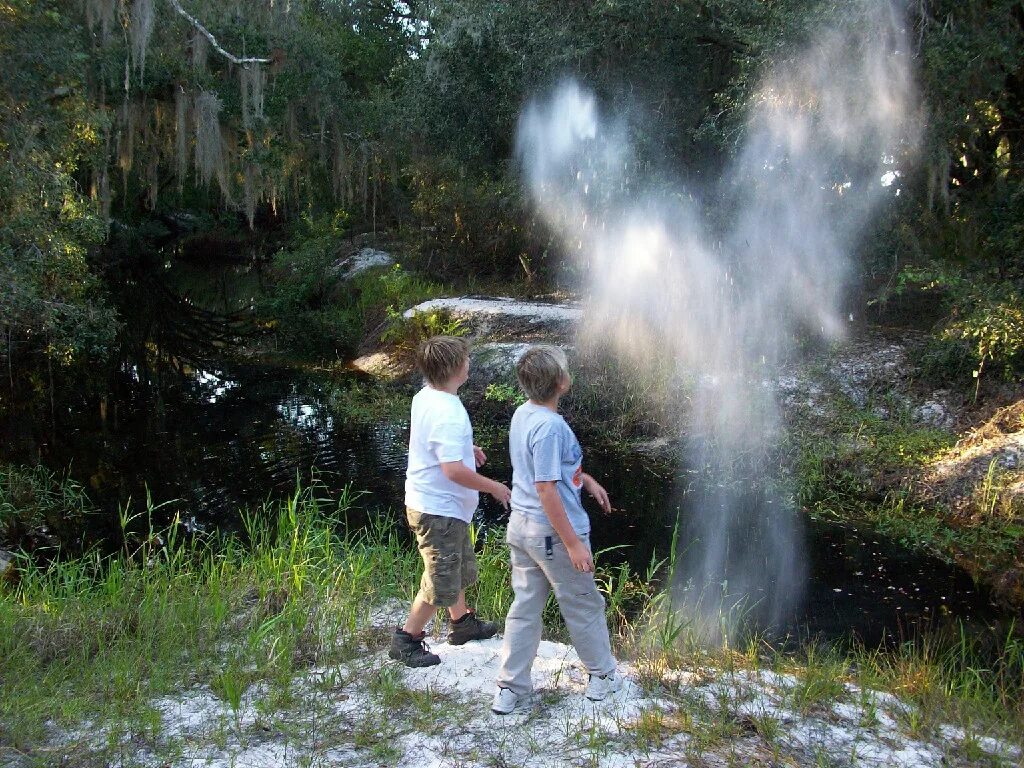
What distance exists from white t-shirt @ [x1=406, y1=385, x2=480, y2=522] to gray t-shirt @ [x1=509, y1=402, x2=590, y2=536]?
10.3 inches

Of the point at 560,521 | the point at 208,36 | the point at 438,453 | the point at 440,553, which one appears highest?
the point at 208,36

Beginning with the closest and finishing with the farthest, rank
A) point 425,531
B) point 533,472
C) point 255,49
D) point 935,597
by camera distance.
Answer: point 533,472 < point 425,531 < point 935,597 < point 255,49

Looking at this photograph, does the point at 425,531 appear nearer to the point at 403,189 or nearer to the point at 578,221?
the point at 578,221

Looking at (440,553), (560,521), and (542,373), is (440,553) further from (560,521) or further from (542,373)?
(542,373)

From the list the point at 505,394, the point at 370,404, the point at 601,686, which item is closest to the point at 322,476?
the point at 505,394

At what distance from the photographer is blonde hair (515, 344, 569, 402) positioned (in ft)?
11.1

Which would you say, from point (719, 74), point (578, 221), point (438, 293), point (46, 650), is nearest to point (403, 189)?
point (438, 293)

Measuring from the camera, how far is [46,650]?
407 centimetres

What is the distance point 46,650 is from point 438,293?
12220 mm

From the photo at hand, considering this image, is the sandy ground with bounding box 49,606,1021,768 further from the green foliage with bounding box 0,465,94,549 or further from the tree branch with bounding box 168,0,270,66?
the tree branch with bounding box 168,0,270,66

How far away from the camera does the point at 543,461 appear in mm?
3299

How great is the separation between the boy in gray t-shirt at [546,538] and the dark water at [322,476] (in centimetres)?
259

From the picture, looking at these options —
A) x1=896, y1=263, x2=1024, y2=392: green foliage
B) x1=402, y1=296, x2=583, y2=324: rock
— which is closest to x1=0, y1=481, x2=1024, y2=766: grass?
x1=896, y1=263, x2=1024, y2=392: green foliage

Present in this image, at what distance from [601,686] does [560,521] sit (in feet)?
2.54
